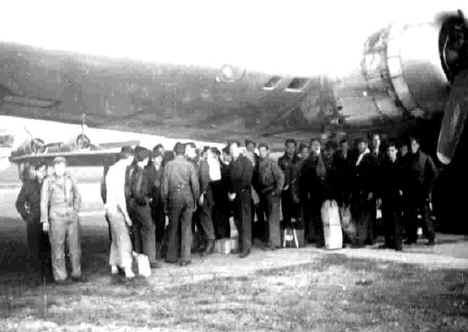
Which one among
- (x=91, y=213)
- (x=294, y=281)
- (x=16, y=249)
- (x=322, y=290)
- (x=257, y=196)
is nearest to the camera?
(x=322, y=290)

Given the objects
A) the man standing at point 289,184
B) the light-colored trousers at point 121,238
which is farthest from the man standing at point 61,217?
the man standing at point 289,184

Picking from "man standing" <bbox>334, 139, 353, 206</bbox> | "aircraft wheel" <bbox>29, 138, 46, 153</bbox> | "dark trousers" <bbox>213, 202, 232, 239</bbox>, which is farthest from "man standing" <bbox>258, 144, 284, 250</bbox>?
"aircraft wheel" <bbox>29, 138, 46, 153</bbox>

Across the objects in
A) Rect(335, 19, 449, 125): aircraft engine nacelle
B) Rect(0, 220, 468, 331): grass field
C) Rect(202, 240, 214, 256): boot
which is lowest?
Rect(0, 220, 468, 331): grass field

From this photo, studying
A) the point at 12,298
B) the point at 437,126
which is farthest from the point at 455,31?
the point at 12,298

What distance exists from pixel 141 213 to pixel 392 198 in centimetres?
367

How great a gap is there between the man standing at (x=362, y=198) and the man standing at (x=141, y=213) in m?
3.23

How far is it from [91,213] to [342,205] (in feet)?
39.7

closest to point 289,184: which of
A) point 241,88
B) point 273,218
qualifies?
point 273,218

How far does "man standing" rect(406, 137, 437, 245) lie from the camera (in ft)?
28.9

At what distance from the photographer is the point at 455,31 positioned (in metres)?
8.21

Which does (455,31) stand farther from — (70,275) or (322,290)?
(70,275)

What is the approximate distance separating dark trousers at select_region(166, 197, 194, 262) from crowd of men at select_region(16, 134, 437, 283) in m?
0.01

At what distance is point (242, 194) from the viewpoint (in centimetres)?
906

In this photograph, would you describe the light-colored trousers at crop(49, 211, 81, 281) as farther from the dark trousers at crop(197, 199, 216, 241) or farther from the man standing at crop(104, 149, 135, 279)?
the dark trousers at crop(197, 199, 216, 241)
